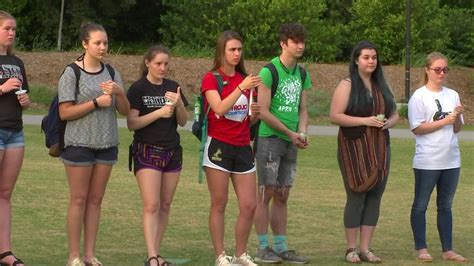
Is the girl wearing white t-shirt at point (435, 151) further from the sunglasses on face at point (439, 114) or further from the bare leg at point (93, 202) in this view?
the bare leg at point (93, 202)

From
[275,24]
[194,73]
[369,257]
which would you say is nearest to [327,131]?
[194,73]

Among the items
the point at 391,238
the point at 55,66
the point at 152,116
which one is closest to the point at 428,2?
the point at 55,66

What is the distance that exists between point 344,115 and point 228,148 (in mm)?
1286

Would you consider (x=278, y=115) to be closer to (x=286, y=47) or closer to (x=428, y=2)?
(x=286, y=47)

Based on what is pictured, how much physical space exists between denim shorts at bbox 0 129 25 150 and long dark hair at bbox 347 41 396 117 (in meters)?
2.90

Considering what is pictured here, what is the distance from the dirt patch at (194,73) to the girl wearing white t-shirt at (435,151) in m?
21.5

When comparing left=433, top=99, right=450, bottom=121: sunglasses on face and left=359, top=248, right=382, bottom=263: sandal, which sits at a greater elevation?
left=433, top=99, right=450, bottom=121: sunglasses on face

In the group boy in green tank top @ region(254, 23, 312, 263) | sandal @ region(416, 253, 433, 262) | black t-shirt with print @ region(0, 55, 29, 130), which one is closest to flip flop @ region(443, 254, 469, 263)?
sandal @ region(416, 253, 433, 262)

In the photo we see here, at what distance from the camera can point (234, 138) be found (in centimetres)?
840

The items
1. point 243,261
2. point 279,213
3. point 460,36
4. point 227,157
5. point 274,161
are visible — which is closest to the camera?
point 227,157

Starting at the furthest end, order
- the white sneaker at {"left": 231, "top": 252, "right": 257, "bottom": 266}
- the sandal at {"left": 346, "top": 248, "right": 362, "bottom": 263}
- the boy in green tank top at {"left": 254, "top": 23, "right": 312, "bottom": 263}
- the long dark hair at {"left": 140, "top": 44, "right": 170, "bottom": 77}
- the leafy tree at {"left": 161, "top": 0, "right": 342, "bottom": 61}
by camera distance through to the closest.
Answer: the leafy tree at {"left": 161, "top": 0, "right": 342, "bottom": 61}, the sandal at {"left": 346, "top": 248, "right": 362, "bottom": 263}, the boy in green tank top at {"left": 254, "top": 23, "right": 312, "bottom": 263}, the white sneaker at {"left": 231, "top": 252, "right": 257, "bottom": 266}, the long dark hair at {"left": 140, "top": 44, "right": 170, "bottom": 77}

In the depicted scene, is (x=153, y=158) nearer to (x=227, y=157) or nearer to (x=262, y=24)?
(x=227, y=157)

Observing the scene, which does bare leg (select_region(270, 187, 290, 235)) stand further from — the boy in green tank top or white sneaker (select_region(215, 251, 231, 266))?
white sneaker (select_region(215, 251, 231, 266))

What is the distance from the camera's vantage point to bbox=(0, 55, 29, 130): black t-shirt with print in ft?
26.1
